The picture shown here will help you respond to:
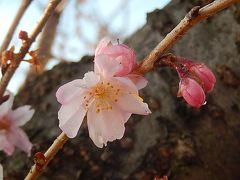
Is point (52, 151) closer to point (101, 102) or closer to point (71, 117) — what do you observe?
point (71, 117)

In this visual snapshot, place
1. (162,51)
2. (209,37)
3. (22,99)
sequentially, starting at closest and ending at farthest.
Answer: (162,51) < (209,37) < (22,99)

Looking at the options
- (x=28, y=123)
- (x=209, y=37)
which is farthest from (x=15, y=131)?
(x=209, y=37)

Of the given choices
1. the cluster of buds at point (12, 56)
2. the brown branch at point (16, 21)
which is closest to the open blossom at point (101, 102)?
the cluster of buds at point (12, 56)

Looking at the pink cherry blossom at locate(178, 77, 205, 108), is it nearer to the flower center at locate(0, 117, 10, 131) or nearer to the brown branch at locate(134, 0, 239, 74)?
the brown branch at locate(134, 0, 239, 74)

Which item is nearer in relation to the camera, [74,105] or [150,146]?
[74,105]

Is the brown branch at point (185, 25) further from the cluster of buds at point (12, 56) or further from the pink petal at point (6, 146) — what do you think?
the pink petal at point (6, 146)

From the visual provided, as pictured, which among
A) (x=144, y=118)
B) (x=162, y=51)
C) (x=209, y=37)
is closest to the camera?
(x=162, y=51)

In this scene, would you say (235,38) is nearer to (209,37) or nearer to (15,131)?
(209,37)
